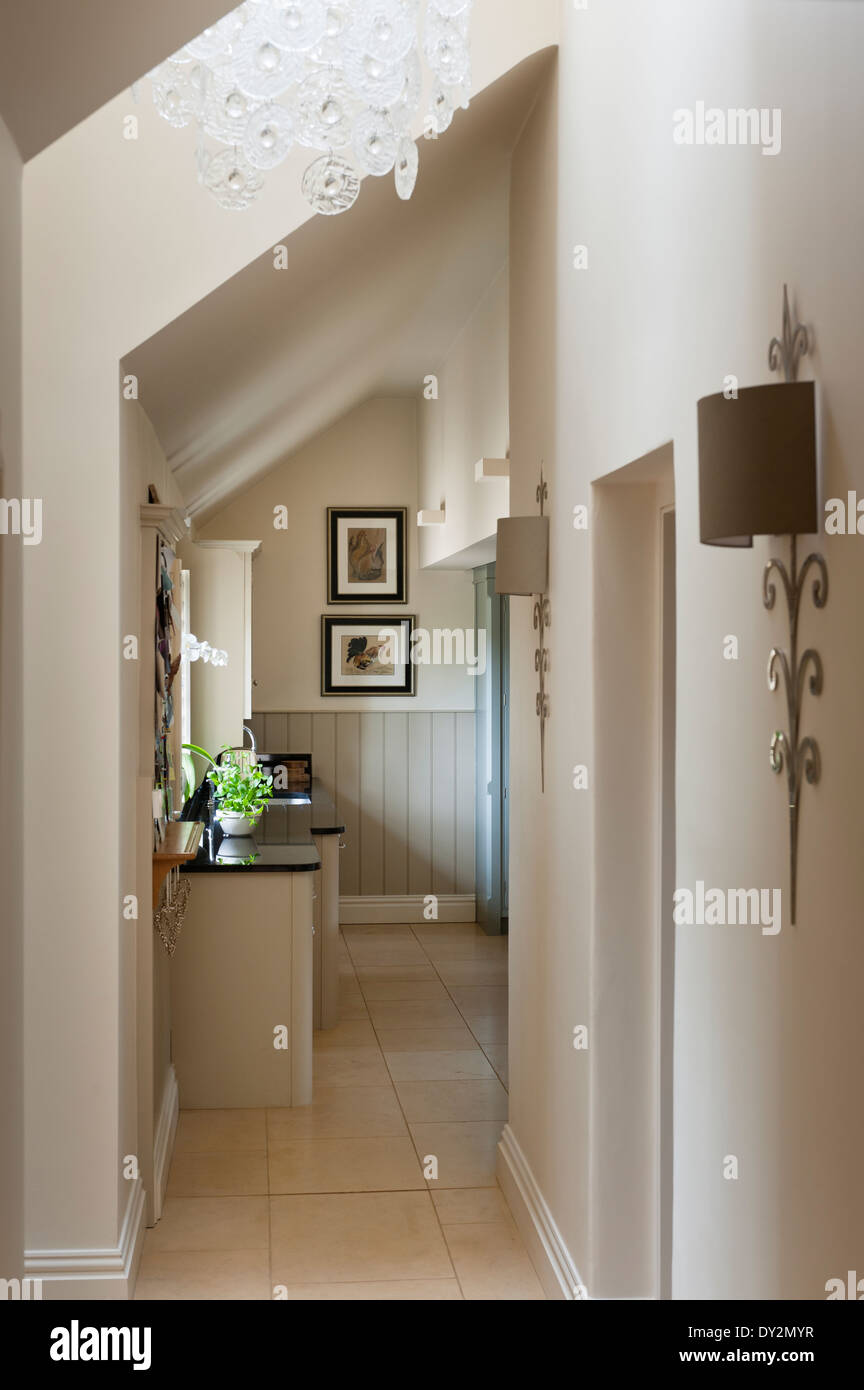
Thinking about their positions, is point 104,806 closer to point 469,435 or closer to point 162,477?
point 162,477

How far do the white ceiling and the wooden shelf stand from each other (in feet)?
7.34

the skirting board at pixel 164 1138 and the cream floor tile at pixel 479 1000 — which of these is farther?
the cream floor tile at pixel 479 1000

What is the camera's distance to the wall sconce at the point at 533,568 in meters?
3.41

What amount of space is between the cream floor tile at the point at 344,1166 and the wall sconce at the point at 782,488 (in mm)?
2692

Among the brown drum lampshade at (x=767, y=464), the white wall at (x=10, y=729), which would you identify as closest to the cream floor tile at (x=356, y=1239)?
the white wall at (x=10, y=729)

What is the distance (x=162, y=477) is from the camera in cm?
439

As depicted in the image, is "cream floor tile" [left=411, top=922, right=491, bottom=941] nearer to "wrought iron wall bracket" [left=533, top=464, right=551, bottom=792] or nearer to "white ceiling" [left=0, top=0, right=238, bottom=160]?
"wrought iron wall bracket" [left=533, top=464, right=551, bottom=792]

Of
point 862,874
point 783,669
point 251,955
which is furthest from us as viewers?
point 251,955

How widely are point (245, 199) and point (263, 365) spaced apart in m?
2.10

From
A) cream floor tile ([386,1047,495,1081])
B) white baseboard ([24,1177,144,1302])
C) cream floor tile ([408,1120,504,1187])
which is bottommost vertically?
cream floor tile ([408,1120,504,1187])

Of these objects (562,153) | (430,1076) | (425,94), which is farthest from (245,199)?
(430,1076)

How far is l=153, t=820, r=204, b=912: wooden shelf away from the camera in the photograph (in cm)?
361

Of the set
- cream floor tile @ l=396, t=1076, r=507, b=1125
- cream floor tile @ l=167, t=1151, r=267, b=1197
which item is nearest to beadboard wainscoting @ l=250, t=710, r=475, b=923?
cream floor tile @ l=396, t=1076, r=507, b=1125

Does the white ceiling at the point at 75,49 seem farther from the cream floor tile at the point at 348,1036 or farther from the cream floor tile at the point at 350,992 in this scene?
the cream floor tile at the point at 350,992
